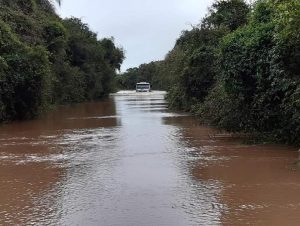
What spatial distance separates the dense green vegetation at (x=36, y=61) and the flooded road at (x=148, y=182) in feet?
27.7

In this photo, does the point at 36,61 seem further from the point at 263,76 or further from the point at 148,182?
the point at 148,182

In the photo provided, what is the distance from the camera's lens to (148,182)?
31.8ft

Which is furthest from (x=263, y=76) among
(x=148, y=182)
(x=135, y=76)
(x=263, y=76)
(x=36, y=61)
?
(x=135, y=76)

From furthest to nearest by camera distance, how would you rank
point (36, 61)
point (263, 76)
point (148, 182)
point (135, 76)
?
point (135, 76) → point (36, 61) → point (263, 76) → point (148, 182)

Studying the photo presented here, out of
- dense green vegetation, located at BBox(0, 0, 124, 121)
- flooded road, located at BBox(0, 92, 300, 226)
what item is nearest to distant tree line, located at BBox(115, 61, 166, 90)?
dense green vegetation, located at BBox(0, 0, 124, 121)

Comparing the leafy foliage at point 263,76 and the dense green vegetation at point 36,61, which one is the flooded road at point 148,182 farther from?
the dense green vegetation at point 36,61

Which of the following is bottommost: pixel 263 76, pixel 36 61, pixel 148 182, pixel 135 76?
pixel 148 182

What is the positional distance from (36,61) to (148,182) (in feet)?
57.7

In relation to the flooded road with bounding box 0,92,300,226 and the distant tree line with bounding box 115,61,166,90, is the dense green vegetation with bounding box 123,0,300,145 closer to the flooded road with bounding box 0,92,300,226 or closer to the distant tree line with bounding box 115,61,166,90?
the flooded road with bounding box 0,92,300,226

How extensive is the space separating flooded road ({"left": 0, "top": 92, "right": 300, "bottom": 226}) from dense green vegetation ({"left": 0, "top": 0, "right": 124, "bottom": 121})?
27.7 feet

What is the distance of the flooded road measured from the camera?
7355 mm

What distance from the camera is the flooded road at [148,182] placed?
7355 mm

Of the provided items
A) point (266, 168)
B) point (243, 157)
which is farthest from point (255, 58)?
point (266, 168)

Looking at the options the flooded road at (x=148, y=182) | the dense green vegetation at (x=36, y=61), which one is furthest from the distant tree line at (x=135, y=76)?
the flooded road at (x=148, y=182)
